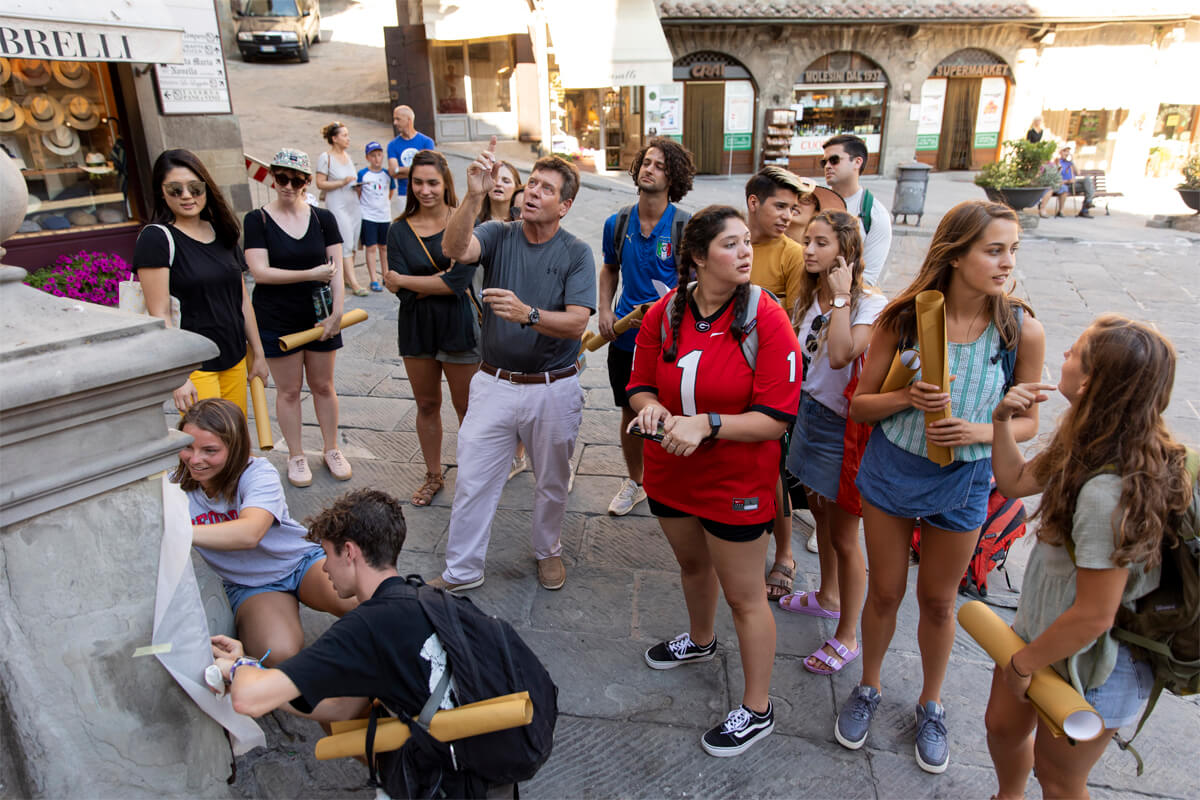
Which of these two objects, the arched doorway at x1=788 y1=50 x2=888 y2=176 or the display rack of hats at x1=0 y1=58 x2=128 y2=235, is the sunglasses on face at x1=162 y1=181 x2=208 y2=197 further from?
the arched doorway at x1=788 y1=50 x2=888 y2=176

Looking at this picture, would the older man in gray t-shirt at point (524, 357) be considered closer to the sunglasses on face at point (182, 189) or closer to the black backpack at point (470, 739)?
Answer: the sunglasses on face at point (182, 189)

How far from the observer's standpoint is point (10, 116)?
7578 millimetres

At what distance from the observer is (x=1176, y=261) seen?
11477mm

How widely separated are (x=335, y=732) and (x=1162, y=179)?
26.2m

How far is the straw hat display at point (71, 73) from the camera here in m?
Result: 7.73

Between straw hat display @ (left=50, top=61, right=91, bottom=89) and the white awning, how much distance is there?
9.53m

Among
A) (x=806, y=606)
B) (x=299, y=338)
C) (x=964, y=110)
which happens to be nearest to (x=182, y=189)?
(x=299, y=338)

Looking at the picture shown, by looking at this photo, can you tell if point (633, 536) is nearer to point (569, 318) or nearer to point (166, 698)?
point (569, 318)

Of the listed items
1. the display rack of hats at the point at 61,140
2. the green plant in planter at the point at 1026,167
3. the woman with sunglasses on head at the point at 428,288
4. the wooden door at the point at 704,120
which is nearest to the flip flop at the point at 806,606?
the woman with sunglasses on head at the point at 428,288

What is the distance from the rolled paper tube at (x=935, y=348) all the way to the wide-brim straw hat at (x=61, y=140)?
344 inches

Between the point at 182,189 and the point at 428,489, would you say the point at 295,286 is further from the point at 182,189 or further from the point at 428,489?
the point at 428,489

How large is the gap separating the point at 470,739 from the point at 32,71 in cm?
864

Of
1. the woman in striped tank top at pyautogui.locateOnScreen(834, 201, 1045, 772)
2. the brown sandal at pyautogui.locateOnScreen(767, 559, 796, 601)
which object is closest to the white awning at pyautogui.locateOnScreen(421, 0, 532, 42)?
the brown sandal at pyautogui.locateOnScreen(767, 559, 796, 601)

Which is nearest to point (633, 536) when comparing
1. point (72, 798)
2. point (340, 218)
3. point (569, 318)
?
point (569, 318)
